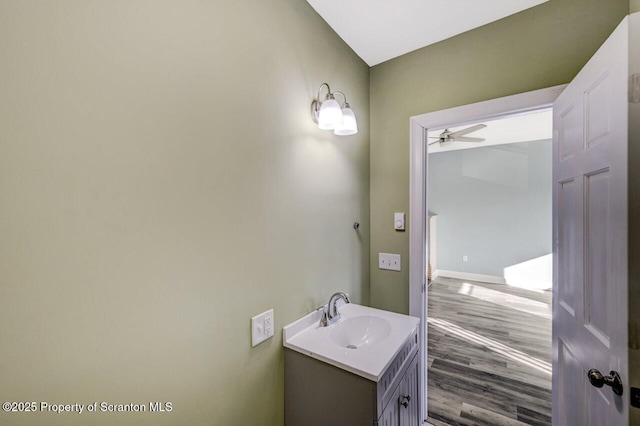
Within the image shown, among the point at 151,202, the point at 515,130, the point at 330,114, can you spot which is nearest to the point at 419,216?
the point at 330,114

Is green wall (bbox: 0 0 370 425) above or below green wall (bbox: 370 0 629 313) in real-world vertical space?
below

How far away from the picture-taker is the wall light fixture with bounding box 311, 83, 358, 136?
1269mm

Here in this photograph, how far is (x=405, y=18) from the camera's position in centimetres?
146

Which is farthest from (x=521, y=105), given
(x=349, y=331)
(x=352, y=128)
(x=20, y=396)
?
(x=20, y=396)

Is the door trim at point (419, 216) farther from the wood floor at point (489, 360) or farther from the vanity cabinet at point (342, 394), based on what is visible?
the vanity cabinet at point (342, 394)

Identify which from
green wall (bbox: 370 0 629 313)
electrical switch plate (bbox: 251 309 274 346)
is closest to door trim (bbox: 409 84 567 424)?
green wall (bbox: 370 0 629 313)

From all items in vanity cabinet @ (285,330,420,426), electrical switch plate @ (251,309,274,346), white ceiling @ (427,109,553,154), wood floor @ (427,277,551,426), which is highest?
white ceiling @ (427,109,553,154)

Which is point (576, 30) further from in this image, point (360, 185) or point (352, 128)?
point (360, 185)

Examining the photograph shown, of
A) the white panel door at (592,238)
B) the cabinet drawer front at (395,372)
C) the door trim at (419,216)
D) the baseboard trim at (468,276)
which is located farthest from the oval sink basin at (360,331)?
the baseboard trim at (468,276)

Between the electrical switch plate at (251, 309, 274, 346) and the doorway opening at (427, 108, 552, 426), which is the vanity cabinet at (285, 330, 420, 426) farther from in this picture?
the doorway opening at (427, 108, 552, 426)

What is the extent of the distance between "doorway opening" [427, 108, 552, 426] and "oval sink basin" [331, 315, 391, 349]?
3.22 ft

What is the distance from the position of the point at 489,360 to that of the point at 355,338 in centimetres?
192

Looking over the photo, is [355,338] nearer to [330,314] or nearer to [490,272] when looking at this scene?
[330,314]

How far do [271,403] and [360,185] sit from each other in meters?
1.39
